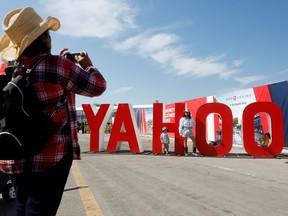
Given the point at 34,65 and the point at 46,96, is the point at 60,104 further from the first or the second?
the point at 34,65

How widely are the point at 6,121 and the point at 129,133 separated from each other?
43.6 ft

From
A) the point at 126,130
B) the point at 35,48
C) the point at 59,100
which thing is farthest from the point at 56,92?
the point at 126,130

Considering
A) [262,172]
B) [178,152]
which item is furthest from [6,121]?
[178,152]

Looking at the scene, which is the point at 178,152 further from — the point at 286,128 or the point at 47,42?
the point at 47,42

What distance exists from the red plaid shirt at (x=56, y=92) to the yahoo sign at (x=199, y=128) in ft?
41.4

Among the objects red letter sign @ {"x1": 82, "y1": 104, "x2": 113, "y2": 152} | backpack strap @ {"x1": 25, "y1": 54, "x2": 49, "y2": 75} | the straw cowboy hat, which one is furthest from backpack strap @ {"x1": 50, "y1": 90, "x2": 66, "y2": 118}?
red letter sign @ {"x1": 82, "y1": 104, "x2": 113, "y2": 152}

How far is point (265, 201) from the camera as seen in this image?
18.5 ft

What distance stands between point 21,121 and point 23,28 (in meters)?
0.60

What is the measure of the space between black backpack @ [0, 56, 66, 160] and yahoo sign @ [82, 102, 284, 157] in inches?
507

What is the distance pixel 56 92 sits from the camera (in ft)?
6.79

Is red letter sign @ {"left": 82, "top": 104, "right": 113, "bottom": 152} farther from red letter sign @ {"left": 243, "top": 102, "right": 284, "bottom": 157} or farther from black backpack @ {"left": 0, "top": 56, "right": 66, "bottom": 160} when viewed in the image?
black backpack @ {"left": 0, "top": 56, "right": 66, "bottom": 160}

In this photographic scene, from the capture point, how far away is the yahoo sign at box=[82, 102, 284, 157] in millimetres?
14000

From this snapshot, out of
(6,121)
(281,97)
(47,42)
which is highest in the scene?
(281,97)

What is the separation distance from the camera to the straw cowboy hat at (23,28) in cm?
208
